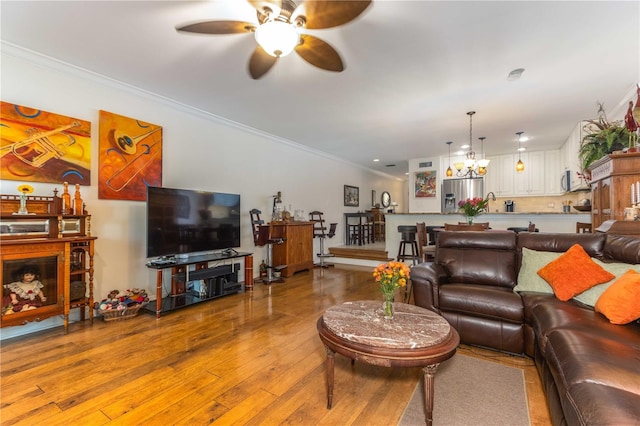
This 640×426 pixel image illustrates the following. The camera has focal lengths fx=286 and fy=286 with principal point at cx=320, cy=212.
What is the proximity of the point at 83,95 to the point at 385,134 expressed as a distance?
4520 millimetres

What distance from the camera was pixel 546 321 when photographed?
1.85 metres

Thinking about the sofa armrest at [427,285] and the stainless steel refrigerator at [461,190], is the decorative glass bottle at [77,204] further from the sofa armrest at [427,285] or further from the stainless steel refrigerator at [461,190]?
the stainless steel refrigerator at [461,190]

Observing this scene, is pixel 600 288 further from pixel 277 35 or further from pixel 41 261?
pixel 41 261

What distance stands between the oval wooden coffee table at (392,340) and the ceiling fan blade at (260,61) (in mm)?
2156

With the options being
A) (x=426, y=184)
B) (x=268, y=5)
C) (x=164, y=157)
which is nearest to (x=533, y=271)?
(x=268, y=5)

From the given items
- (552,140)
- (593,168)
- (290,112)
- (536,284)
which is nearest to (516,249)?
(536,284)

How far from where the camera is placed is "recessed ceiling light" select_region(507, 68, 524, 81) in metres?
3.01

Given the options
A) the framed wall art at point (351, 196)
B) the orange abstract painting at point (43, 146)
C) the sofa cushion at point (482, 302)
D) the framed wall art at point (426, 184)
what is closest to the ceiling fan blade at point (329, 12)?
the sofa cushion at point (482, 302)

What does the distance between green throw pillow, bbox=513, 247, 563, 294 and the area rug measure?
731 millimetres

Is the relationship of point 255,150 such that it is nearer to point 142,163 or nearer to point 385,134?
point 142,163

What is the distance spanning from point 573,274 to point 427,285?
1061 millimetres

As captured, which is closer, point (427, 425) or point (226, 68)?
point (427, 425)

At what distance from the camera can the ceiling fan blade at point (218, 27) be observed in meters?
2.00

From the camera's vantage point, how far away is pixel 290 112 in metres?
4.26
